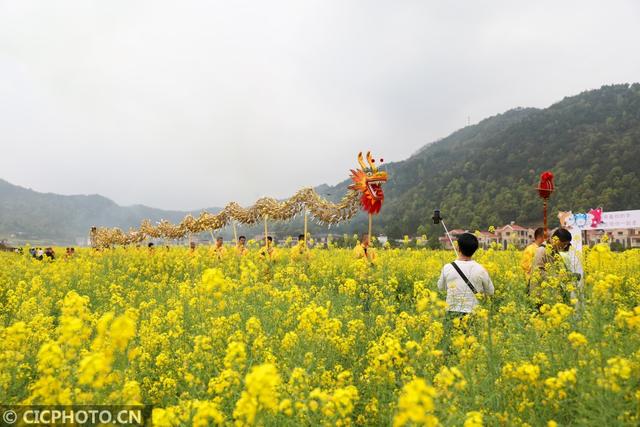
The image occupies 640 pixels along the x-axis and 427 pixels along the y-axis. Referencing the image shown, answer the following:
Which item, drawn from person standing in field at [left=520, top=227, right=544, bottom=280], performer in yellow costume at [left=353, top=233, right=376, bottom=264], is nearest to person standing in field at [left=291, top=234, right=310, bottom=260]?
performer in yellow costume at [left=353, top=233, right=376, bottom=264]

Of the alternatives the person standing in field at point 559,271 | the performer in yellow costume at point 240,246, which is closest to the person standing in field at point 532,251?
the person standing in field at point 559,271

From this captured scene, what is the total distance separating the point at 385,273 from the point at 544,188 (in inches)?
131

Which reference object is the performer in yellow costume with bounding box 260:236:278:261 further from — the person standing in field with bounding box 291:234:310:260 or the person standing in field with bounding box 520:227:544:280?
the person standing in field with bounding box 520:227:544:280

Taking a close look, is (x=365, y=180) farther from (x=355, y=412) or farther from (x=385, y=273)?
(x=355, y=412)

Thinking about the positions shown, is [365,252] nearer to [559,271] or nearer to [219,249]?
[559,271]

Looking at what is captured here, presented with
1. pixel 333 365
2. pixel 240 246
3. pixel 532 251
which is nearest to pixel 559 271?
pixel 532 251

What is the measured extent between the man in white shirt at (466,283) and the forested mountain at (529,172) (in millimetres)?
26545

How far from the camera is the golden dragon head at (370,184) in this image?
9016 mm

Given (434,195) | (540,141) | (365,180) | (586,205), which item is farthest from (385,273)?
(540,141)

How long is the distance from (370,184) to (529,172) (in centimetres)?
6715

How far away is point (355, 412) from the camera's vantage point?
3396 mm

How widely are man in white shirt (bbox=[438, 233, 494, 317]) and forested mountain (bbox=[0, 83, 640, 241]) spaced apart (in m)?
26.5

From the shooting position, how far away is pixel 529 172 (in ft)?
224

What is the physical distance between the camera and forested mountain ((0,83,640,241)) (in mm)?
51531
